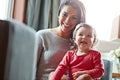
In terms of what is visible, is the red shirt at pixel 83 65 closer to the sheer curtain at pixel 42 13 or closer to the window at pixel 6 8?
the sheer curtain at pixel 42 13

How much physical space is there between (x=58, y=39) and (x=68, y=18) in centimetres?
9

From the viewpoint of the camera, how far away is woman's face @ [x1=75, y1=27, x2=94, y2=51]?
0.81 m

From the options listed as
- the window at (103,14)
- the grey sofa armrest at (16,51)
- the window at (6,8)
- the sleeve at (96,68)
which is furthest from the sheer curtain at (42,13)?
the grey sofa armrest at (16,51)

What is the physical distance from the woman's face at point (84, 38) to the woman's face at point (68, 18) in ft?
0.15

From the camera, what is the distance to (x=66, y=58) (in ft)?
2.70

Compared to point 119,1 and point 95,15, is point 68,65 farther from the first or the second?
point 119,1

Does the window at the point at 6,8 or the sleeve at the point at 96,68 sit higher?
the window at the point at 6,8

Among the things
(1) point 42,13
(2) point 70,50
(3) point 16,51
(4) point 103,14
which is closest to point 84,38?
(2) point 70,50

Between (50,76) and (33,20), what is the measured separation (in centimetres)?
92

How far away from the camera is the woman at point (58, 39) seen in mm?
829

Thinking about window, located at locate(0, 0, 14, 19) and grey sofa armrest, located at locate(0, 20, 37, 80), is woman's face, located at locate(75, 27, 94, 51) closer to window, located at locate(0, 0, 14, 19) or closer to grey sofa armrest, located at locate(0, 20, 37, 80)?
grey sofa armrest, located at locate(0, 20, 37, 80)

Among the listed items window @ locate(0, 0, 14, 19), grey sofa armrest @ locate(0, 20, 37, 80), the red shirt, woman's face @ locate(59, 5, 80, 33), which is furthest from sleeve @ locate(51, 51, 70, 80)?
window @ locate(0, 0, 14, 19)

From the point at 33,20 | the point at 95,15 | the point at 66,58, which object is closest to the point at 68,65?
the point at 66,58

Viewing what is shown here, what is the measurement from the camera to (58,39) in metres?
0.87
